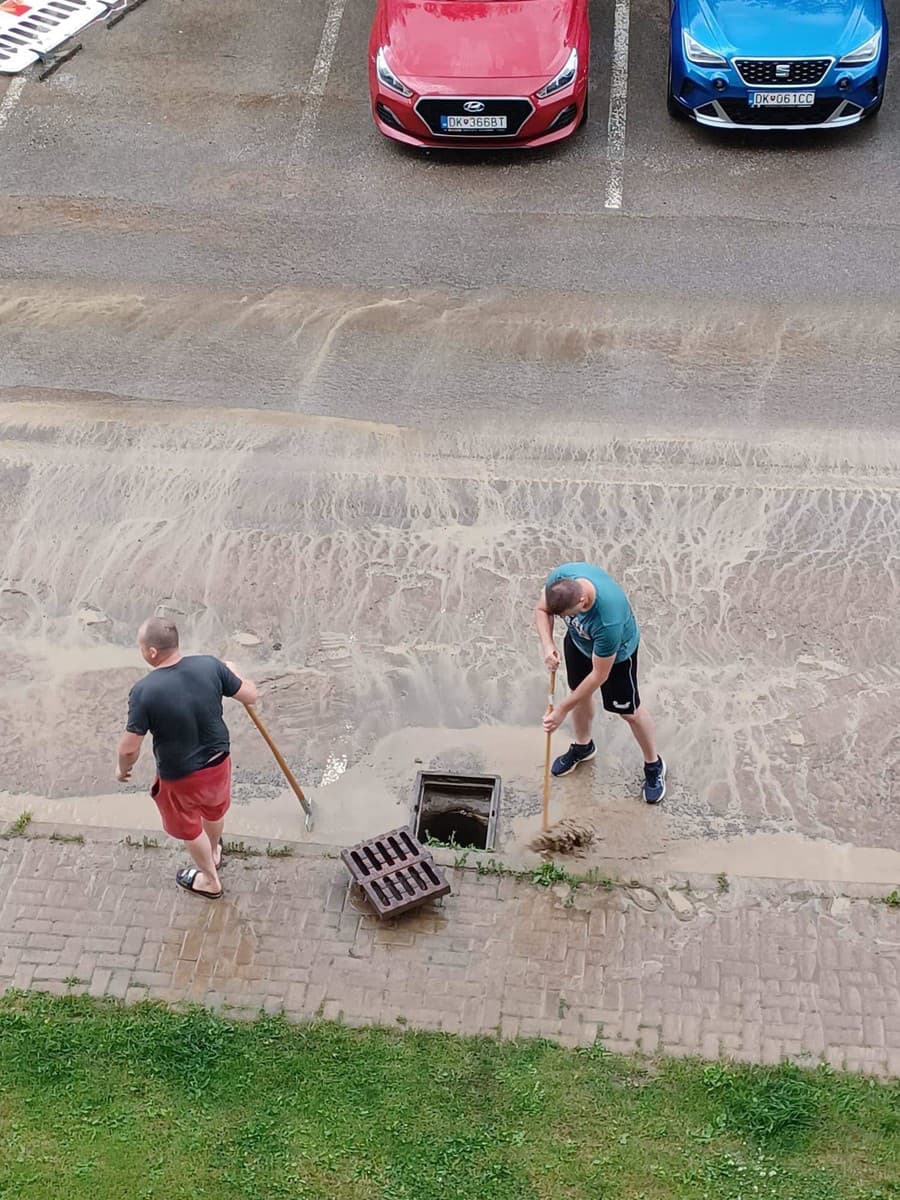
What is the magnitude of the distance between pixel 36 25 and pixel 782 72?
309 inches

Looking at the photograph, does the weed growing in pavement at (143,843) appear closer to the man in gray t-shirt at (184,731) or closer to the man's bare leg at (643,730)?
the man in gray t-shirt at (184,731)

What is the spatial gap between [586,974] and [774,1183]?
1259 millimetres

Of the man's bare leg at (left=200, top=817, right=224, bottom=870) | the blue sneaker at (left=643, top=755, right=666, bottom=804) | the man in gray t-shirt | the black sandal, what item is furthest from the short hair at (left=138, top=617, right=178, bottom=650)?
the blue sneaker at (left=643, top=755, right=666, bottom=804)

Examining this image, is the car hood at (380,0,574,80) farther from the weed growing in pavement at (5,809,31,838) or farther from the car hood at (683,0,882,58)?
the weed growing in pavement at (5,809,31,838)

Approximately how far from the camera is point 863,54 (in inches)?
419

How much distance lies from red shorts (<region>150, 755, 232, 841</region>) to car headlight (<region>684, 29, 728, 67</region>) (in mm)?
8168

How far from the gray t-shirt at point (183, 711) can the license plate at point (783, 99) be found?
797 cm

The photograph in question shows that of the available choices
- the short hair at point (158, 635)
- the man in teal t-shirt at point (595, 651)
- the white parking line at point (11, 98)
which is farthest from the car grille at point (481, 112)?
the short hair at point (158, 635)

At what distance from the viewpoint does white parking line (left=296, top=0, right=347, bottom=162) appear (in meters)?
11.5

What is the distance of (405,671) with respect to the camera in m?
7.27

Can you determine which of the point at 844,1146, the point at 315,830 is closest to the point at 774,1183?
the point at 844,1146

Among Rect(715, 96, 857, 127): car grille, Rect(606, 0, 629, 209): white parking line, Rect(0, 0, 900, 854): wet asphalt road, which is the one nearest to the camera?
Rect(0, 0, 900, 854): wet asphalt road

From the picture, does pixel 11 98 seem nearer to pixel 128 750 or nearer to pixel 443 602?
pixel 443 602

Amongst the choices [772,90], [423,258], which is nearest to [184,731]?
[423,258]
